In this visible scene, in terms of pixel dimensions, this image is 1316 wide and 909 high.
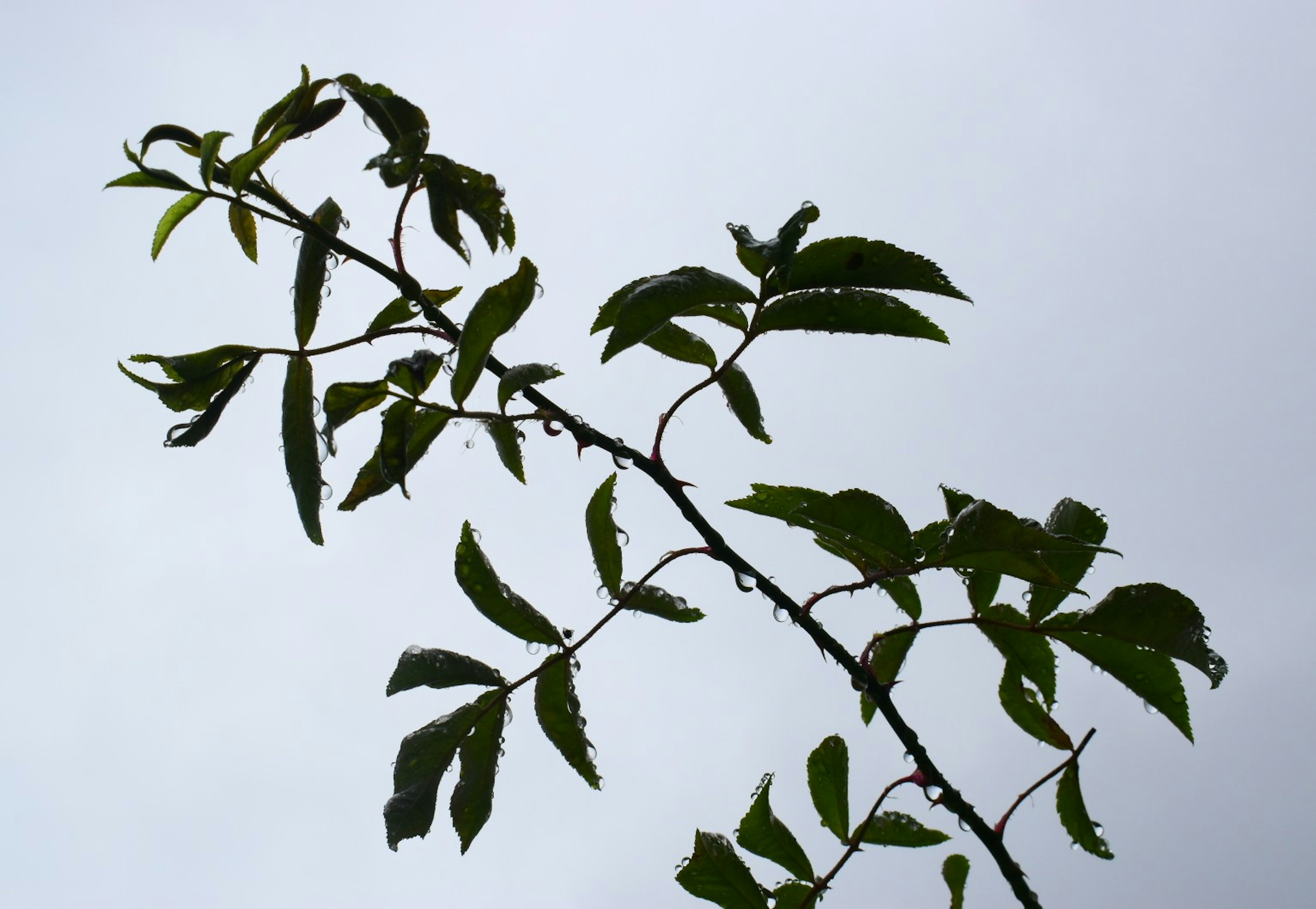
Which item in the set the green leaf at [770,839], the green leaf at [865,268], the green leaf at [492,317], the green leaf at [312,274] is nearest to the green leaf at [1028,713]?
the green leaf at [770,839]

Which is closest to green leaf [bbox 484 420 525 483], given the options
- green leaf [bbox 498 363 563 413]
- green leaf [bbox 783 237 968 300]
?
green leaf [bbox 498 363 563 413]

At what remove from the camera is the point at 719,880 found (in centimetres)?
159

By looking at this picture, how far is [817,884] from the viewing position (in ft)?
5.50

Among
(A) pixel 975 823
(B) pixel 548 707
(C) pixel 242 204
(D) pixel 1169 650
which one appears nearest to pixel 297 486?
(C) pixel 242 204

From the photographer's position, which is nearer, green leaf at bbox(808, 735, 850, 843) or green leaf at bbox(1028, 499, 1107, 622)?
green leaf at bbox(1028, 499, 1107, 622)

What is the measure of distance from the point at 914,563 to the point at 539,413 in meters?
0.65

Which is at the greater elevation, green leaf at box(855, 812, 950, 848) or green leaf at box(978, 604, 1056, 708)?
green leaf at box(978, 604, 1056, 708)

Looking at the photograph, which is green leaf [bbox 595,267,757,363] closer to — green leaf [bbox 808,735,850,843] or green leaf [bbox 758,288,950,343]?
green leaf [bbox 758,288,950,343]

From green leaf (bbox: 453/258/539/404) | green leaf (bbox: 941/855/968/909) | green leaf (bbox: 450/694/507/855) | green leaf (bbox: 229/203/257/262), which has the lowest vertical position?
green leaf (bbox: 941/855/968/909)

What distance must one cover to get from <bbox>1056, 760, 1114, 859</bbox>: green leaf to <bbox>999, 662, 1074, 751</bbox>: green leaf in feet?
0.17

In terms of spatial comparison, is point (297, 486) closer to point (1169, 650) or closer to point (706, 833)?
point (706, 833)

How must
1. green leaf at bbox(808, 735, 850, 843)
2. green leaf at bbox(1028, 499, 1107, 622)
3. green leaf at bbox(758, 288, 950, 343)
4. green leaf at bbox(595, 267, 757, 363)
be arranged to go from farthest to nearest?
green leaf at bbox(808, 735, 850, 843) → green leaf at bbox(1028, 499, 1107, 622) → green leaf at bbox(758, 288, 950, 343) → green leaf at bbox(595, 267, 757, 363)

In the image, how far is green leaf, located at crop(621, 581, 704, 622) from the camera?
1.60 metres

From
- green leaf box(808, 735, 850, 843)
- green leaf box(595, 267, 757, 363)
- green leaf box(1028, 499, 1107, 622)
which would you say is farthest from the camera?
green leaf box(808, 735, 850, 843)
